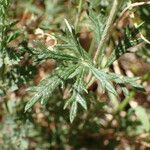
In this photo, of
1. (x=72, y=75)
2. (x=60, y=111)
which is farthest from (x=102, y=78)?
(x=60, y=111)

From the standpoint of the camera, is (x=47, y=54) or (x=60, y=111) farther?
(x=60, y=111)

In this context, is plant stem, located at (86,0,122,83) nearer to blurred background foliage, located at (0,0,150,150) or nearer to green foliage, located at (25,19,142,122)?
green foliage, located at (25,19,142,122)

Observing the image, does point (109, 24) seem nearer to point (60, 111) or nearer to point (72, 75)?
point (72, 75)

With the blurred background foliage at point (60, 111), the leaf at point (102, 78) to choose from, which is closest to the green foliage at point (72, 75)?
the leaf at point (102, 78)

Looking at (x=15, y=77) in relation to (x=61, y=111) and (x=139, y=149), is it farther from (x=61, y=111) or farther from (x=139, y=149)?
(x=139, y=149)

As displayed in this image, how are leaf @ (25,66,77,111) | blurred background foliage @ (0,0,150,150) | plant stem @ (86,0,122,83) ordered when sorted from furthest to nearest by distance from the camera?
blurred background foliage @ (0,0,150,150) < leaf @ (25,66,77,111) < plant stem @ (86,0,122,83)

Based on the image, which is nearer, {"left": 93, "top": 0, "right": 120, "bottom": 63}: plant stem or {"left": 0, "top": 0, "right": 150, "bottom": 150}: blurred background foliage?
{"left": 93, "top": 0, "right": 120, "bottom": 63}: plant stem

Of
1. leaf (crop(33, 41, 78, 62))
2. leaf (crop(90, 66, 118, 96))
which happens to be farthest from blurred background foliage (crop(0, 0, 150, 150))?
leaf (crop(90, 66, 118, 96))

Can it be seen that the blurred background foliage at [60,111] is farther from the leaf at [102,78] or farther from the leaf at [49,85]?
the leaf at [102,78]
